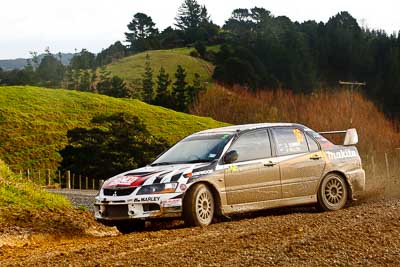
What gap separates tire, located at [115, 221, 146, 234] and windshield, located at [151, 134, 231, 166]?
1054 mm

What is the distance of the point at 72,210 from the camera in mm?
12852

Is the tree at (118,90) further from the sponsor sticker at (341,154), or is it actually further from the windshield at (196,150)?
A: the windshield at (196,150)

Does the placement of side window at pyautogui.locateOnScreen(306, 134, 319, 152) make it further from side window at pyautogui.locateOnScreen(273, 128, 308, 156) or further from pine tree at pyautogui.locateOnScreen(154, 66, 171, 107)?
pine tree at pyautogui.locateOnScreen(154, 66, 171, 107)

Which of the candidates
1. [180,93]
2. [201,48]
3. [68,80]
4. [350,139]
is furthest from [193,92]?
[350,139]

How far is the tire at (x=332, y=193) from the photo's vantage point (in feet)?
39.1

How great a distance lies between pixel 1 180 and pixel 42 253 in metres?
5.33

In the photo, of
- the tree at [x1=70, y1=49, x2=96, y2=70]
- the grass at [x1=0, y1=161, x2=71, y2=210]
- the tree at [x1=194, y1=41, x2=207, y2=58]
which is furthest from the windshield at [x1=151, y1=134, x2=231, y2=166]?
the tree at [x1=194, y1=41, x2=207, y2=58]

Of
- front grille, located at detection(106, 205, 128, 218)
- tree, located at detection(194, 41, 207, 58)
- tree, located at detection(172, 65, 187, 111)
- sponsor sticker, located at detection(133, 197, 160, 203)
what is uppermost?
tree, located at detection(194, 41, 207, 58)

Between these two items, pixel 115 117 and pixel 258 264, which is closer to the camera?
pixel 258 264

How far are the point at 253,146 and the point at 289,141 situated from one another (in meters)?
0.81

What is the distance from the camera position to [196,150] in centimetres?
1125

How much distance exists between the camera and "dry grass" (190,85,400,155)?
70.9 m

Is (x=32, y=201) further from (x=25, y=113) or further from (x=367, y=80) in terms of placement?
(x=367, y=80)

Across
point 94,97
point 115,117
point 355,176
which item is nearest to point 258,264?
point 355,176
